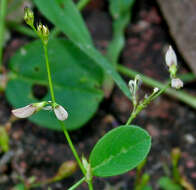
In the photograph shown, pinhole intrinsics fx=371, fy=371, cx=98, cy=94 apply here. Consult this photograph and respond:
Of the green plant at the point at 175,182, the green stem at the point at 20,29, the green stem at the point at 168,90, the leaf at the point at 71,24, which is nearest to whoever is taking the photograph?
the leaf at the point at 71,24

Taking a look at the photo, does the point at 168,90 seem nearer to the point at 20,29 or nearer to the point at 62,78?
the point at 62,78

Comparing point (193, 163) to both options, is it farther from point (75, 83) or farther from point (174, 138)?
point (75, 83)

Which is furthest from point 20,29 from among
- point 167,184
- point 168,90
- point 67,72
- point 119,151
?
point 119,151

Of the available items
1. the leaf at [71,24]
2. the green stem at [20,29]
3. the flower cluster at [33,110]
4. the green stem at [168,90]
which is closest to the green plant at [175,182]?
the green stem at [168,90]

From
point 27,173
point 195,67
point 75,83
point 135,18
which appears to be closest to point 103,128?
point 75,83

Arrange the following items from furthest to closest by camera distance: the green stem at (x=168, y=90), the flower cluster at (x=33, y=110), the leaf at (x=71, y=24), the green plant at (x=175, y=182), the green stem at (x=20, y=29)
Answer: the green stem at (x=20, y=29) < the green stem at (x=168, y=90) < the green plant at (x=175, y=182) < the leaf at (x=71, y=24) < the flower cluster at (x=33, y=110)

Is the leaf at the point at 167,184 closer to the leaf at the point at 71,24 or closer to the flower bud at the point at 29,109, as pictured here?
the leaf at the point at 71,24
